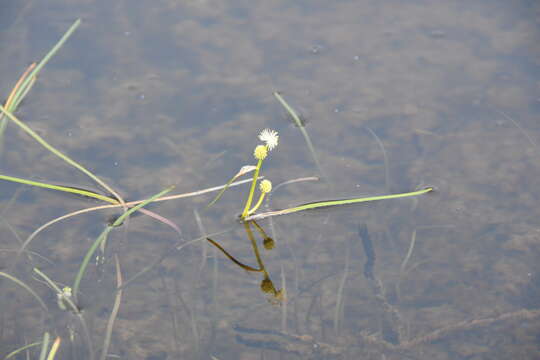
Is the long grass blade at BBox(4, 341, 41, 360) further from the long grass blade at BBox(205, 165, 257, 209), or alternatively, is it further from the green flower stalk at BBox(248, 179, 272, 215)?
the green flower stalk at BBox(248, 179, 272, 215)

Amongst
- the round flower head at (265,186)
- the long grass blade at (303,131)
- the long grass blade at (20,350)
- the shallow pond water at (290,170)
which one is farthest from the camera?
the long grass blade at (303,131)

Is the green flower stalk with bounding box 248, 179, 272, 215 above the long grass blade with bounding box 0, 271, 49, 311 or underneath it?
above

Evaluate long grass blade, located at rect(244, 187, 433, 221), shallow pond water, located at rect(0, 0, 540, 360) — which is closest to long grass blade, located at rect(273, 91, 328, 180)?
shallow pond water, located at rect(0, 0, 540, 360)

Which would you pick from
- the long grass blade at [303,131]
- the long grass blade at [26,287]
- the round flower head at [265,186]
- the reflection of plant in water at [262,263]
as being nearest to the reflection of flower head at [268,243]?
the reflection of plant in water at [262,263]

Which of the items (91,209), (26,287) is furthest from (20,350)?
(91,209)

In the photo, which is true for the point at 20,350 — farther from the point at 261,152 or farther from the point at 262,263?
the point at 261,152

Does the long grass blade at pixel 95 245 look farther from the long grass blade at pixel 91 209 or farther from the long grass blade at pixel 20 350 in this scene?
the long grass blade at pixel 20 350

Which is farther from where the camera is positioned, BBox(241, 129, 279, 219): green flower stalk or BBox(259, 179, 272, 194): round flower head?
BBox(259, 179, 272, 194): round flower head

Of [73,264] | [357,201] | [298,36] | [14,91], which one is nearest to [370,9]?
[298,36]

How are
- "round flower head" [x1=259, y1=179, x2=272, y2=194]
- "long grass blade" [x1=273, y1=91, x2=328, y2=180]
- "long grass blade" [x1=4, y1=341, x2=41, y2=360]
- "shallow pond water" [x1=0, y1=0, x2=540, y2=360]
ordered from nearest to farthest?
"long grass blade" [x1=4, y1=341, x2=41, y2=360]
"shallow pond water" [x1=0, y1=0, x2=540, y2=360]
"round flower head" [x1=259, y1=179, x2=272, y2=194]
"long grass blade" [x1=273, y1=91, x2=328, y2=180]
